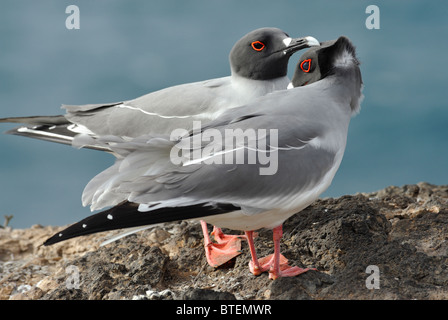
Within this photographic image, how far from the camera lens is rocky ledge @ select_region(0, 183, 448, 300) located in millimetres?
4816

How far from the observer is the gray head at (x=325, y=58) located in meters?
5.50

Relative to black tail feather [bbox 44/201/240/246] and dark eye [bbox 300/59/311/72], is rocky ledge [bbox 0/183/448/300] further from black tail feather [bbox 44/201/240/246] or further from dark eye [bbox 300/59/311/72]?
dark eye [bbox 300/59/311/72]

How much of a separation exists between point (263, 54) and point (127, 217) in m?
3.49

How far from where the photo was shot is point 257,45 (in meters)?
6.95

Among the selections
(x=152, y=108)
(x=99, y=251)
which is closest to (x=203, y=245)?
(x=99, y=251)

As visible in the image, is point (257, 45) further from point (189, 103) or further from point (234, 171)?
point (234, 171)

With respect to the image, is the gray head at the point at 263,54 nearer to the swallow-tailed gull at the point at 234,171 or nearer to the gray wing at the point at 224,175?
the swallow-tailed gull at the point at 234,171

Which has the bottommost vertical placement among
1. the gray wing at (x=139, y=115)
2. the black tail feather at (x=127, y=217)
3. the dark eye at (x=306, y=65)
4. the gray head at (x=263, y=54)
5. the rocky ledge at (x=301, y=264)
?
the rocky ledge at (x=301, y=264)

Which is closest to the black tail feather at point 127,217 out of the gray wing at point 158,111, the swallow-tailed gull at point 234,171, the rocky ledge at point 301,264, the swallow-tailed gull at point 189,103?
the swallow-tailed gull at point 234,171

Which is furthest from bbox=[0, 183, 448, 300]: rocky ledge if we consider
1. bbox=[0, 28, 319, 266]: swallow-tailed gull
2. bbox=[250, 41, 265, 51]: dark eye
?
bbox=[250, 41, 265, 51]: dark eye

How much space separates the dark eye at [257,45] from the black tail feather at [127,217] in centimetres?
325

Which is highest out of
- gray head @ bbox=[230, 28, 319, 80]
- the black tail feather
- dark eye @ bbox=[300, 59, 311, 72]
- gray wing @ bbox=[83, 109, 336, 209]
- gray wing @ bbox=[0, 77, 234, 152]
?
gray head @ bbox=[230, 28, 319, 80]

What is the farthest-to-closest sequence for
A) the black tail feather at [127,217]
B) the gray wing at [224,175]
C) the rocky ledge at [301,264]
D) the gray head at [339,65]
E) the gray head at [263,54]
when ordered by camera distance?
1. the gray head at [263,54]
2. the gray head at [339,65]
3. the rocky ledge at [301,264]
4. the gray wing at [224,175]
5. the black tail feather at [127,217]
